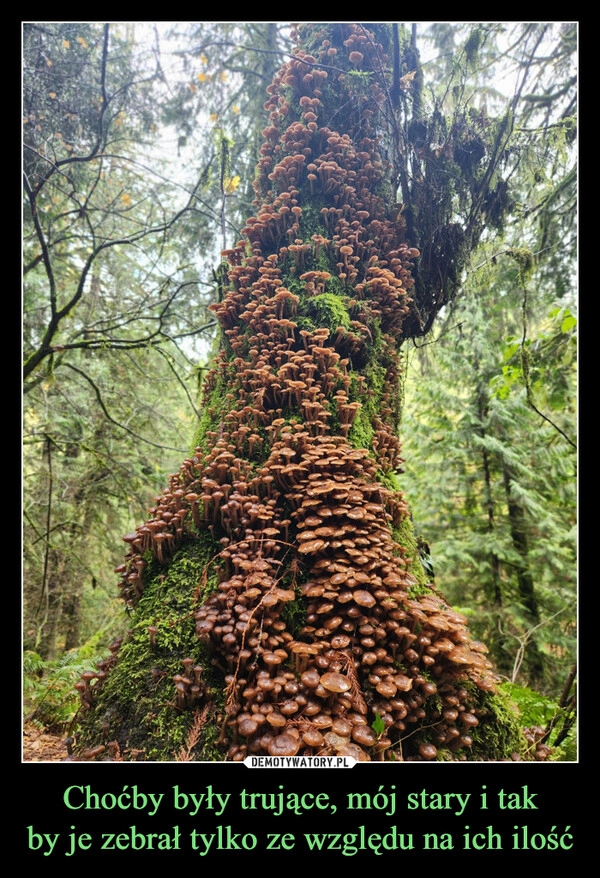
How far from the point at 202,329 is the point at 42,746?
4.17 metres

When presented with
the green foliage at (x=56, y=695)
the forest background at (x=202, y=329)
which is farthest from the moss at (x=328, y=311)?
the green foliage at (x=56, y=695)

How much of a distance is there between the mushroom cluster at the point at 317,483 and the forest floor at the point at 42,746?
0.88 meters

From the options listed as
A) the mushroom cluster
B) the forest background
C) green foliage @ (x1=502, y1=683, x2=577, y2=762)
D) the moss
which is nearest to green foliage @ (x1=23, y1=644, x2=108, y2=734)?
the forest background

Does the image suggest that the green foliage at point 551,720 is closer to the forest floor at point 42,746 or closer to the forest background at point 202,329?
the forest background at point 202,329

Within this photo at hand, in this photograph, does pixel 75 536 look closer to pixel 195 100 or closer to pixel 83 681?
pixel 83 681

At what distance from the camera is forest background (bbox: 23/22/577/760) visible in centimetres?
416

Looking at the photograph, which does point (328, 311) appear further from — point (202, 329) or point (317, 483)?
point (202, 329)

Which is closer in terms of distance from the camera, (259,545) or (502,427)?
(259,545)

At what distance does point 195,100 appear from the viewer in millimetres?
6070

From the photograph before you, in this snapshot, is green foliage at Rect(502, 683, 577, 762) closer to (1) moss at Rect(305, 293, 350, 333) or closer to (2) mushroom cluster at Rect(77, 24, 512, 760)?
(2) mushroom cluster at Rect(77, 24, 512, 760)

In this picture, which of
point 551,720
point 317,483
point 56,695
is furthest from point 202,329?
point 551,720

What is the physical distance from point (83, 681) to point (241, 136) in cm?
792

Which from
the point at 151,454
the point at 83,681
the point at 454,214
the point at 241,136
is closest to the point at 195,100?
the point at 241,136
